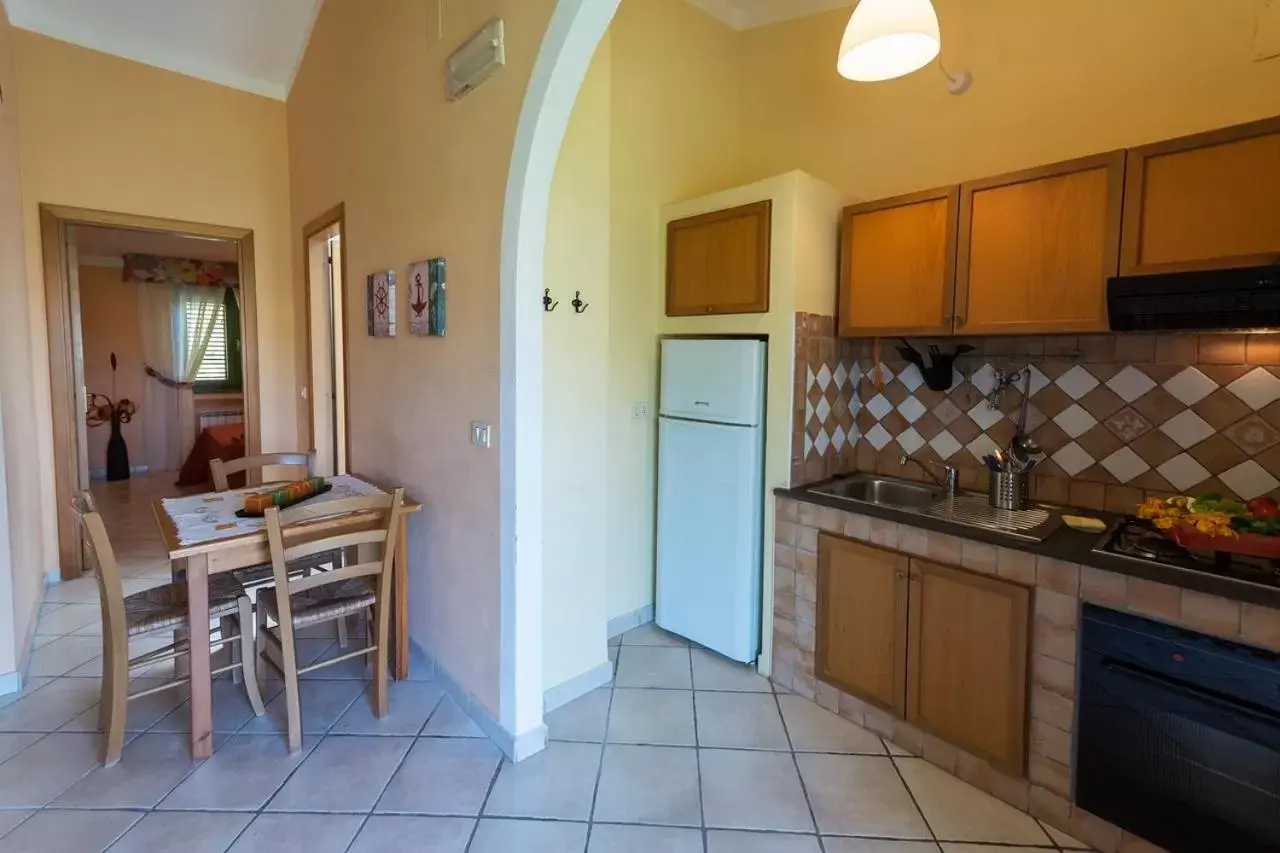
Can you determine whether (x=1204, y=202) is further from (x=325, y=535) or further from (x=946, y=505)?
(x=325, y=535)

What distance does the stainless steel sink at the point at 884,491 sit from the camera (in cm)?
272

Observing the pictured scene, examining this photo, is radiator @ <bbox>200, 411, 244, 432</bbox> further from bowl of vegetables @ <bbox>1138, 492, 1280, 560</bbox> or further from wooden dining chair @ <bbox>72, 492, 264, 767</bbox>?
bowl of vegetables @ <bbox>1138, 492, 1280, 560</bbox>

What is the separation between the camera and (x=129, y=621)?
209 centimetres

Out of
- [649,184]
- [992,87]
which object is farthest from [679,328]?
[992,87]

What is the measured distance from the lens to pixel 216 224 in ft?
13.4

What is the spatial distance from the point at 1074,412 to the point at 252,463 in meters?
3.58

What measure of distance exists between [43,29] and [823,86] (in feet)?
14.1

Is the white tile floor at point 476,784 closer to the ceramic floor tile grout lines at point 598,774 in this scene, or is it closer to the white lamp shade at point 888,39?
the ceramic floor tile grout lines at point 598,774

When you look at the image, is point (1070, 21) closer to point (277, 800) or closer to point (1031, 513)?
point (1031, 513)

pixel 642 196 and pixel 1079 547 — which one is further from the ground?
pixel 642 196

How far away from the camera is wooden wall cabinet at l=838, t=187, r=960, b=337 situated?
94.3 inches

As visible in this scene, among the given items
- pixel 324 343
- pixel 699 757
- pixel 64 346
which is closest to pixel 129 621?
pixel 699 757

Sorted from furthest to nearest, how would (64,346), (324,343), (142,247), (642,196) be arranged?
(142,247)
(324,343)
(64,346)
(642,196)

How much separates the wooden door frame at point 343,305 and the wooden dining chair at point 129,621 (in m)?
1.13
